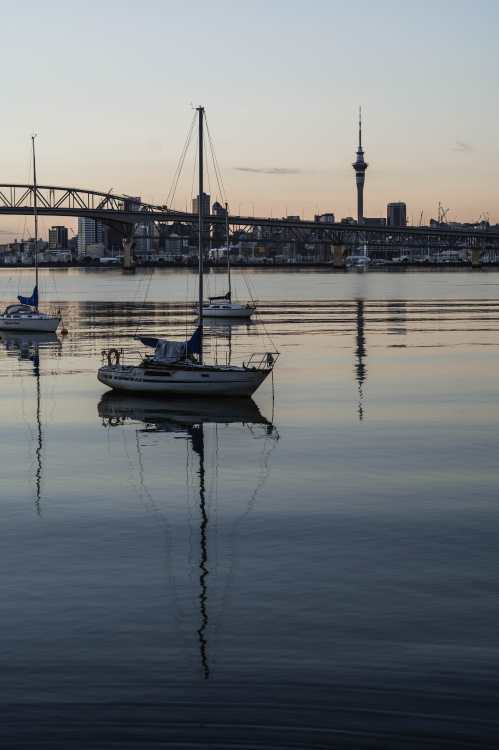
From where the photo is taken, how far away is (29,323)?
8150 centimetres

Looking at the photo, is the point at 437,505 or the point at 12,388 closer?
the point at 437,505

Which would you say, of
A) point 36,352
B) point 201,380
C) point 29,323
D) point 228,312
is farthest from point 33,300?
point 201,380

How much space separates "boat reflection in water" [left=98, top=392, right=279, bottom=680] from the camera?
2120 cm

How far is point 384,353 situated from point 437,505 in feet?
128

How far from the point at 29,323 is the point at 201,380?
4153 centimetres

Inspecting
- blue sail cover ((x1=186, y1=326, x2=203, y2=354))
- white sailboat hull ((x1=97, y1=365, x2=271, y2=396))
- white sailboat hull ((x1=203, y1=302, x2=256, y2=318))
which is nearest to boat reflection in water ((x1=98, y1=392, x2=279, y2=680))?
white sailboat hull ((x1=97, y1=365, x2=271, y2=396))

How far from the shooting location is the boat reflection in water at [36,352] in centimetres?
2959

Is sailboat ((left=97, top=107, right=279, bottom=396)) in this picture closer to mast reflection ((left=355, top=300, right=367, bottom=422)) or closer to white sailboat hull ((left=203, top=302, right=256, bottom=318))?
mast reflection ((left=355, top=300, right=367, bottom=422))

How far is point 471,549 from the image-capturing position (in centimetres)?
2119

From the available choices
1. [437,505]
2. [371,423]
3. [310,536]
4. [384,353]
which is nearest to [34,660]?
[310,536]

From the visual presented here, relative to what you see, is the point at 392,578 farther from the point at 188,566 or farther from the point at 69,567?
the point at 69,567

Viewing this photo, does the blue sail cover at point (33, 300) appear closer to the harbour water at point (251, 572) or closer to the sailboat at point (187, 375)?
the sailboat at point (187, 375)

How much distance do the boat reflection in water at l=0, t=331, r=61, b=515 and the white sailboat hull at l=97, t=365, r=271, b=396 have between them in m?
4.55

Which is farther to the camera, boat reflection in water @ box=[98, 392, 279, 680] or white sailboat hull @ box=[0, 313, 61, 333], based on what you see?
white sailboat hull @ box=[0, 313, 61, 333]
